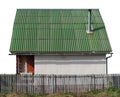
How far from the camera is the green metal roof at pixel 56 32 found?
28672mm

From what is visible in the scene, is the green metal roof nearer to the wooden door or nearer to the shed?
the shed

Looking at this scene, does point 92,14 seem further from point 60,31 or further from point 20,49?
point 20,49

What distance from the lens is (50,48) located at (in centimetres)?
2858

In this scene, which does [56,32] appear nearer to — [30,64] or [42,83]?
[30,64]

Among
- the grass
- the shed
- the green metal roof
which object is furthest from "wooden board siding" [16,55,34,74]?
the grass

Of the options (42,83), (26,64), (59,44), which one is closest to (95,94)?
(42,83)

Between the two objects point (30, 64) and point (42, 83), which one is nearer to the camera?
point (42, 83)

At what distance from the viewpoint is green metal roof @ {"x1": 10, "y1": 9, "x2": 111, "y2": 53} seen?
94.1ft

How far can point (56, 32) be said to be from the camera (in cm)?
3020

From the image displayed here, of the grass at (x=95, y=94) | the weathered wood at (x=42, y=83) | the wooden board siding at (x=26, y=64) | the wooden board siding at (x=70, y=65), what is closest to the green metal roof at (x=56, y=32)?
the wooden board siding at (x=70, y=65)

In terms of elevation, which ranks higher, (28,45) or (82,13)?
(82,13)

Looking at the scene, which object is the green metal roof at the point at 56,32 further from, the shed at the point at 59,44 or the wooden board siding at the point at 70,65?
the wooden board siding at the point at 70,65

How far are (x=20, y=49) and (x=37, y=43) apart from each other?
5.03ft

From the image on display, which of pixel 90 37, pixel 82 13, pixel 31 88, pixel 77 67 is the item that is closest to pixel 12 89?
pixel 31 88
